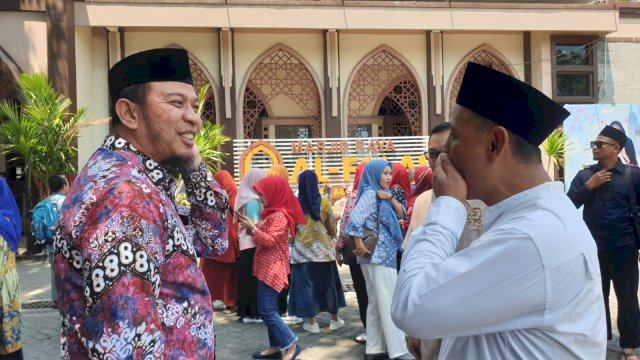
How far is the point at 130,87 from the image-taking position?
170cm

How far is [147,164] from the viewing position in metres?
1.69

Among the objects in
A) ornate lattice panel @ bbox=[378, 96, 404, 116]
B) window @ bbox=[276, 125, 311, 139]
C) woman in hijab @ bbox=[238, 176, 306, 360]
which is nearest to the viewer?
woman in hijab @ bbox=[238, 176, 306, 360]

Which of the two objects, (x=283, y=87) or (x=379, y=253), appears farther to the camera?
(x=283, y=87)

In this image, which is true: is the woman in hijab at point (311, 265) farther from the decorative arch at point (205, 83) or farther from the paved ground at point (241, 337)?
the decorative arch at point (205, 83)

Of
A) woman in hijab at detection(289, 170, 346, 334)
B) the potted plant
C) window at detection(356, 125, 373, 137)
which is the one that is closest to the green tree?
window at detection(356, 125, 373, 137)

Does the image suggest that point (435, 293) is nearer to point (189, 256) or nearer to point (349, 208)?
point (189, 256)

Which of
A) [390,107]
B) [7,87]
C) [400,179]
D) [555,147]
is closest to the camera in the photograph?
[400,179]

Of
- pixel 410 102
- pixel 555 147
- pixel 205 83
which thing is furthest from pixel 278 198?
pixel 410 102

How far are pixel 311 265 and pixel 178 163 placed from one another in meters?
4.38

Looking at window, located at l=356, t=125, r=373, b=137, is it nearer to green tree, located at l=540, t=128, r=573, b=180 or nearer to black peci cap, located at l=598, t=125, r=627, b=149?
green tree, located at l=540, t=128, r=573, b=180

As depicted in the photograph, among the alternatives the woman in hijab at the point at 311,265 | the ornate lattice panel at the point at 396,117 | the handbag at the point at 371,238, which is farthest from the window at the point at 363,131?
the handbag at the point at 371,238

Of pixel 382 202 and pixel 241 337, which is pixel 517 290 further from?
pixel 241 337

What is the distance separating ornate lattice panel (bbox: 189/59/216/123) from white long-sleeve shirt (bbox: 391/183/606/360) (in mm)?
13117

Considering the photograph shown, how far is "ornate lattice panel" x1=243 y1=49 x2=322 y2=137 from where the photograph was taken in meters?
14.5
